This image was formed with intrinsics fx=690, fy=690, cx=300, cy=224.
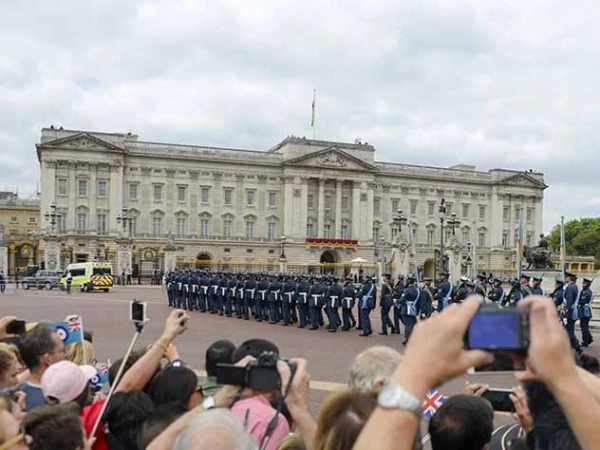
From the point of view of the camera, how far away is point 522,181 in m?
86.7

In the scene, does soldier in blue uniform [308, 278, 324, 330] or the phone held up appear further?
soldier in blue uniform [308, 278, 324, 330]

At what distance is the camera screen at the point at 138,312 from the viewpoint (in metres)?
4.77

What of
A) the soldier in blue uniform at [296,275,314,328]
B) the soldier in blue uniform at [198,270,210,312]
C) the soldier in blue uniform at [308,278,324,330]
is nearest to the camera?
the soldier in blue uniform at [308,278,324,330]

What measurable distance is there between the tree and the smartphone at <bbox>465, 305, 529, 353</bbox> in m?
108

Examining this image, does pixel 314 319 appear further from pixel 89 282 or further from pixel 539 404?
pixel 89 282

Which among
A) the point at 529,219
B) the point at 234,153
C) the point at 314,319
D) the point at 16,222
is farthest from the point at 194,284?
the point at 16,222

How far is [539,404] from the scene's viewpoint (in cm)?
275

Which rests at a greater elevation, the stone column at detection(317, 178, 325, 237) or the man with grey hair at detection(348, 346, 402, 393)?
the stone column at detection(317, 178, 325, 237)

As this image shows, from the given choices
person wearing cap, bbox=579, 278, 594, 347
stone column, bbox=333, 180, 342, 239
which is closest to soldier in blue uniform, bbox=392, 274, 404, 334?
person wearing cap, bbox=579, 278, 594, 347

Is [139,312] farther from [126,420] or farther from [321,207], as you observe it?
[321,207]

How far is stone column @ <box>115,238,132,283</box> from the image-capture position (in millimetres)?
63625

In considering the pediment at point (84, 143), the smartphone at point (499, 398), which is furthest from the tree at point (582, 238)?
the smartphone at point (499, 398)

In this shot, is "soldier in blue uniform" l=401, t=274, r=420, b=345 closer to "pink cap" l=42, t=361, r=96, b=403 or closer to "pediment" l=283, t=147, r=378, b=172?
"pink cap" l=42, t=361, r=96, b=403

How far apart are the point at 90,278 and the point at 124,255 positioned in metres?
20.7
